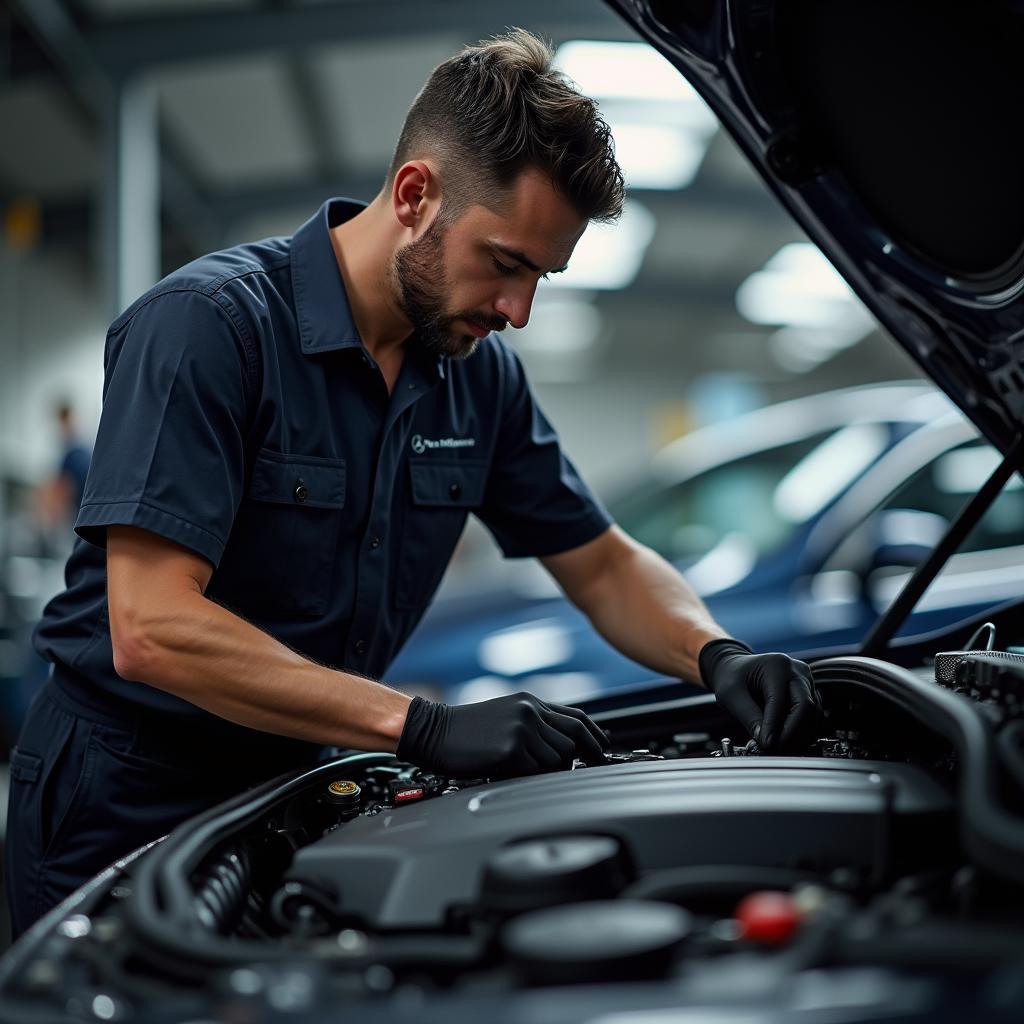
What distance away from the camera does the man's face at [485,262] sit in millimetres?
1480

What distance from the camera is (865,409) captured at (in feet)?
10.7

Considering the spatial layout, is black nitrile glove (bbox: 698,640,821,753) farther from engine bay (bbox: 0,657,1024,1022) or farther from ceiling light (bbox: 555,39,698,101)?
ceiling light (bbox: 555,39,698,101)

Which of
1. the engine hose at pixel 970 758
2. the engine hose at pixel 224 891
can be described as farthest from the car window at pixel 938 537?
the engine hose at pixel 224 891

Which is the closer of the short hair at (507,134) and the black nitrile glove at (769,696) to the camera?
the black nitrile glove at (769,696)

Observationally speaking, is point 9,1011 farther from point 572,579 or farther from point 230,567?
point 572,579

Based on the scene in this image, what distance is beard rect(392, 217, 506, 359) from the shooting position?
1506 millimetres

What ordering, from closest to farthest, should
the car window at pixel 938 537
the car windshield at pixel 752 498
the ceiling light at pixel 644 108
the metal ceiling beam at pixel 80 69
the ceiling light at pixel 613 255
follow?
the car window at pixel 938 537 → the car windshield at pixel 752 498 → the metal ceiling beam at pixel 80 69 → the ceiling light at pixel 644 108 → the ceiling light at pixel 613 255

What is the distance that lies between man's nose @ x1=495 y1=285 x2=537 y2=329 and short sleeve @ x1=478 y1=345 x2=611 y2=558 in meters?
0.25

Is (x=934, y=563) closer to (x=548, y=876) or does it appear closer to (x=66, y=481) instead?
(x=548, y=876)

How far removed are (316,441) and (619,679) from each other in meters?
1.62

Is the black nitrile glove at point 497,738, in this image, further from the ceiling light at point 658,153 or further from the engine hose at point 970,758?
the ceiling light at point 658,153

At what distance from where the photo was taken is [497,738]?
1.16 m

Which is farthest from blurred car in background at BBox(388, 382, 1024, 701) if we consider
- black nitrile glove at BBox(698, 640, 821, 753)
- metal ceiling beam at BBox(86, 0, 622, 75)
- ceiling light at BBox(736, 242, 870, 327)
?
ceiling light at BBox(736, 242, 870, 327)

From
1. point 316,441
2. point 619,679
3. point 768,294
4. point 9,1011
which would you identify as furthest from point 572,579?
point 768,294
